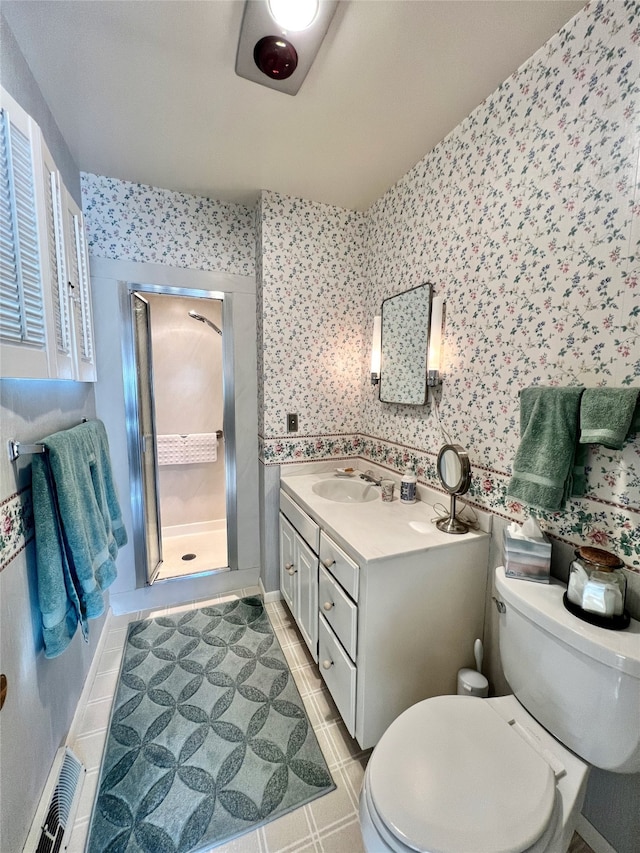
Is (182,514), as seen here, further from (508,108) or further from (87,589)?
(508,108)

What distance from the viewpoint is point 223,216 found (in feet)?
6.54

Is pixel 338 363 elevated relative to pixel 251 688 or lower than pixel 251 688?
elevated

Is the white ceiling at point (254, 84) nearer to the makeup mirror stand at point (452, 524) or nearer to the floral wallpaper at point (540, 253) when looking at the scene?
the floral wallpaper at point (540, 253)

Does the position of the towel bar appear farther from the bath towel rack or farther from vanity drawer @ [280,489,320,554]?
vanity drawer @ [280,489,320,554]

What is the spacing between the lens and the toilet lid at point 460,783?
2.23ft

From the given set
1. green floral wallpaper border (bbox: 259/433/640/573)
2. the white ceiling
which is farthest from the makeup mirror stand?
the white ceiling

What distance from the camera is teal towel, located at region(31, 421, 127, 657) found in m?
0.99

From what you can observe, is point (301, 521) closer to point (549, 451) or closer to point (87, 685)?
point (549, 451)

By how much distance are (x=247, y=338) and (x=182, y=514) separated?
190 cm

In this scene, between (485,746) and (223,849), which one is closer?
(485,746)

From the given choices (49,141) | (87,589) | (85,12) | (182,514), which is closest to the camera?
(85,12)

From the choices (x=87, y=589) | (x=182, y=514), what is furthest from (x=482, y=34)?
(x=182, y=514)

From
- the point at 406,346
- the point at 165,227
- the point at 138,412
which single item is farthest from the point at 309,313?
the point at 138,412

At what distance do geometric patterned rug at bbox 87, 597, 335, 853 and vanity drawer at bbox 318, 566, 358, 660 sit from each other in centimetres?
46
